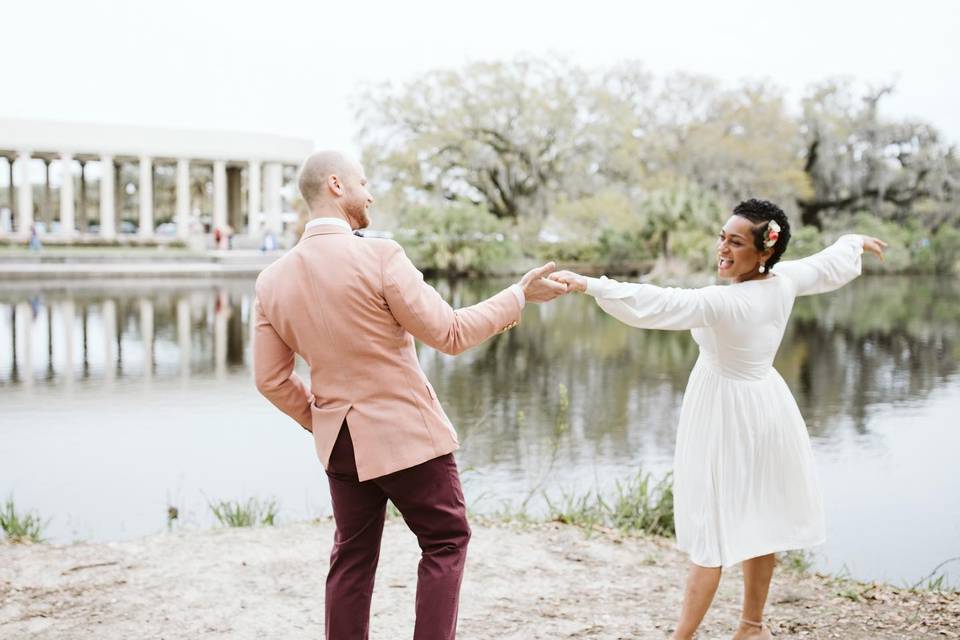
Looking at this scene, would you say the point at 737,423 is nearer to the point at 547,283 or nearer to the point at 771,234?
the point at 771,234

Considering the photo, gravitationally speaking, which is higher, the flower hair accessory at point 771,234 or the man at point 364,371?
the flower hair accessory at point 771,234

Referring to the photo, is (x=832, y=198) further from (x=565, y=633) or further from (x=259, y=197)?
(x=565, y=633)

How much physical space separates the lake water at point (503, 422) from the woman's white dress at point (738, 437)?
2037mm

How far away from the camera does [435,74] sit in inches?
1313

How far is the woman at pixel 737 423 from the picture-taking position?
2.96 meters

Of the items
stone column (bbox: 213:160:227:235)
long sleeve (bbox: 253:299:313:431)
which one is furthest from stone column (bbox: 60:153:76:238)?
long sleeve (bbox: 253:299:313:431)

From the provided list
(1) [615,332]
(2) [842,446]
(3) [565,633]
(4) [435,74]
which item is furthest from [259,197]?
(3) [565,633]

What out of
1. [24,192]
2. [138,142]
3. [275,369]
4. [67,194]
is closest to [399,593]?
[275,369]

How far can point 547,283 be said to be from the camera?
292 centimetres

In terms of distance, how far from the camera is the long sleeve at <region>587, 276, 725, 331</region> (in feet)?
9.52

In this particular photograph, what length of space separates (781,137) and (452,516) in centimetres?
3468

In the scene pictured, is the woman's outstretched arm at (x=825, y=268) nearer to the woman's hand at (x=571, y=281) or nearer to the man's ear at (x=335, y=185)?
the woman's hand at (x=571, y=281)

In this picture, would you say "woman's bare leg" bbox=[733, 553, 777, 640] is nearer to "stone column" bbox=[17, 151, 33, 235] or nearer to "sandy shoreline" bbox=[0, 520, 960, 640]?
"sandy shoreline" bbox=[0, 520, 960, 640]

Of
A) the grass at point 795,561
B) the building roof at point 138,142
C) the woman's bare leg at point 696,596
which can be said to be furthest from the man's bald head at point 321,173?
the building roof at point 138,142
